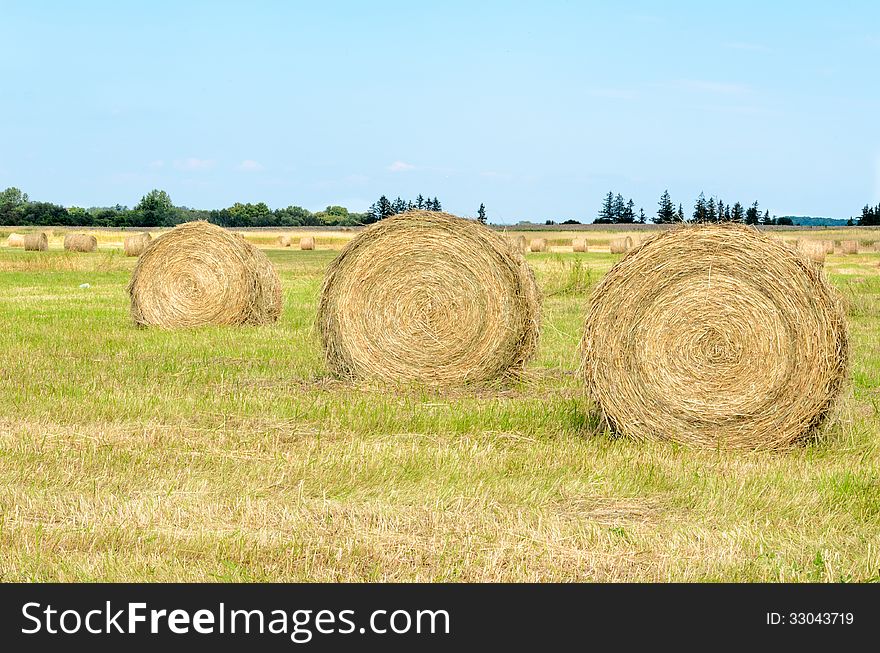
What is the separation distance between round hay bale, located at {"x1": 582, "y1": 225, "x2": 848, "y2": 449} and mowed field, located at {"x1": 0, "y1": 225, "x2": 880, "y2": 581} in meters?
0.28

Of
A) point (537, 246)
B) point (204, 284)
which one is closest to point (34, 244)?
point (537, 246)

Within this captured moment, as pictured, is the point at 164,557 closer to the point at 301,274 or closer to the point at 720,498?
the point at 720,498

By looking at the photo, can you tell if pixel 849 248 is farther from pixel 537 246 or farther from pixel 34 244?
pixel 34 244

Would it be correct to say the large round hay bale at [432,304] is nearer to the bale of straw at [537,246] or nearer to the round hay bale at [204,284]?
the round hay bale at [204,284]

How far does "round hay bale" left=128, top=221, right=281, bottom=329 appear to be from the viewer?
17.9 metres

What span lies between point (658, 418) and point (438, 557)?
11.5 feet

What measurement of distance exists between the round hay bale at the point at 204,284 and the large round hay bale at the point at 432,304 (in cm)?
627

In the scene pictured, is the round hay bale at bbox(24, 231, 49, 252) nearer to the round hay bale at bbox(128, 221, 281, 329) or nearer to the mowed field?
the round hay bale at bbox(128, 221, 281, 329)

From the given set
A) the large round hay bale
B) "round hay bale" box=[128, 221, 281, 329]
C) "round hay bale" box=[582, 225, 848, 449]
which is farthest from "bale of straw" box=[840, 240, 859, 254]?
"round hay bale" box=[582, 225, 848, 449]

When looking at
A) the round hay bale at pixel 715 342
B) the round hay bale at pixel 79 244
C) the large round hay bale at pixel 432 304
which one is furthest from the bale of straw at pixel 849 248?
the round hay bale at pixel 715 342

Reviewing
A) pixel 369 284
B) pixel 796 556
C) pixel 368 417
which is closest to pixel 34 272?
pixel 369 284

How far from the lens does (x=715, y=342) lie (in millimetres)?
8734

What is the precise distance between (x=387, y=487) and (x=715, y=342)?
10.0 ft

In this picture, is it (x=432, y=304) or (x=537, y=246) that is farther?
(x=537, y=246)
